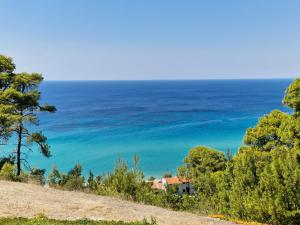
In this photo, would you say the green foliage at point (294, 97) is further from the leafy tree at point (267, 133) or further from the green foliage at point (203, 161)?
the green foliage at point (203, 161)

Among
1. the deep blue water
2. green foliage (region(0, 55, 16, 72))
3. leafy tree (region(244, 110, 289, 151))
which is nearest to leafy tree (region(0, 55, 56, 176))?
green foliage (region(0, 55, 16, 72))

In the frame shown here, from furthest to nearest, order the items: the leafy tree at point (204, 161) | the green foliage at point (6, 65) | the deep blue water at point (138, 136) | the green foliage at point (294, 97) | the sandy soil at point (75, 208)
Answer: the deep blue water at point (138, 136), the leafy tree at point (204, 161), the green foliage at point (6, 65), the green foliage at point (294, 97), the sandy soil at point (75, 208)

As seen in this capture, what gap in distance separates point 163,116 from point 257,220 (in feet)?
297

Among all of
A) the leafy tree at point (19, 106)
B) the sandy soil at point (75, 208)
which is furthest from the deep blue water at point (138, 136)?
the sandy soil at point (75, 208)

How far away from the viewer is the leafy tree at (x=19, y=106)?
21656mm

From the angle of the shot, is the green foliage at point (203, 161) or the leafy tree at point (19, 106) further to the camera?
the green foliage at point (203, 161)

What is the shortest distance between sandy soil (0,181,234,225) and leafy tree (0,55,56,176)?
214 inches

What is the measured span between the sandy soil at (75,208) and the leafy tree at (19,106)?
5438mm

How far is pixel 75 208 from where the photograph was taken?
48.0 ft

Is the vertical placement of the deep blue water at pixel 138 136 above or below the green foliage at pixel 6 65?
below

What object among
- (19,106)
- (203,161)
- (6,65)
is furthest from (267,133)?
(6,65)

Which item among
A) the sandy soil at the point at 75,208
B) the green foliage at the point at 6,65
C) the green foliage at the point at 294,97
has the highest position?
the green foliage at the point at 6,65

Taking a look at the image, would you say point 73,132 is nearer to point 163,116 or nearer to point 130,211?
point 163,116

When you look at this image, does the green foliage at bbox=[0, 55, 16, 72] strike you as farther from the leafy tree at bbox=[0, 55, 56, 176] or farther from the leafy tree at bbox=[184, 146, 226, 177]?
the leafy tree at bbox=[184, 146, 226, 177]
